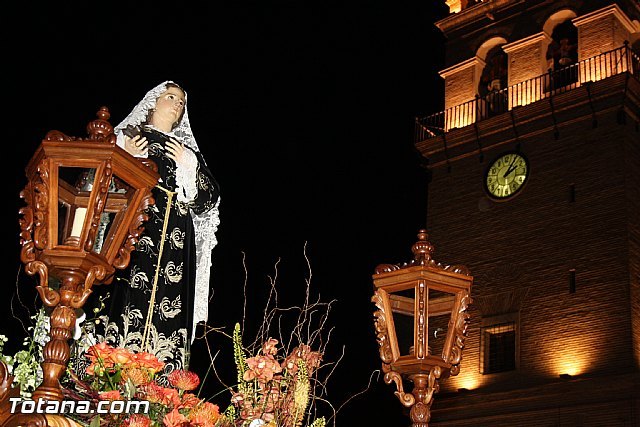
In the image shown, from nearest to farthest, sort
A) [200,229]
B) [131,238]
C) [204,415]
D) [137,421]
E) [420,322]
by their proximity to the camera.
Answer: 1. [137,421]
2. [204,415]
3. [131,238]
4. [200,229]
5. [420,322]

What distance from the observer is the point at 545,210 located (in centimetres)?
2275

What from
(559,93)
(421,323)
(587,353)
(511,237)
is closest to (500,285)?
(511,237)

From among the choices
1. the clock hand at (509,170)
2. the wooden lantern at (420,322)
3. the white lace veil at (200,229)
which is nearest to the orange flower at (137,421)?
the white lace veil at (200,229)

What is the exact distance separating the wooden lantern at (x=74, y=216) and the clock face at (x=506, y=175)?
63.8 feet

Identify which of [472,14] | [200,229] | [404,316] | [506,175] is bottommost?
[404,316]

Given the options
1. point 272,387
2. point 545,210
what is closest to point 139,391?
point 272,387

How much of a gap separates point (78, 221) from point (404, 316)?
3216 millimetres

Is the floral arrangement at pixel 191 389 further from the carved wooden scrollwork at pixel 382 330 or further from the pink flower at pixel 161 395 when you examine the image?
the carved wooden scrollwork at pixel 382 330

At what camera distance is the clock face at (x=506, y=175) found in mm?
23547

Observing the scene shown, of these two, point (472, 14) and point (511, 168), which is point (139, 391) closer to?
point (511, 168)

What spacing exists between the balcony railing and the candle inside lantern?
19.4 metres

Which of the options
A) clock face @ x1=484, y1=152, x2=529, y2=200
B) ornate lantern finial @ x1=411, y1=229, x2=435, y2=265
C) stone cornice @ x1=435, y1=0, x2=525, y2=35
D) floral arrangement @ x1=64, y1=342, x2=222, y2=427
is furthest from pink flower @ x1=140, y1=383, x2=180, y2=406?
stone cornice @ x1=435, y1=0, x2=525, y2=35

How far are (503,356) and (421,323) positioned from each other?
16259mm

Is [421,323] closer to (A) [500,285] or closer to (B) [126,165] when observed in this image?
(B) [126,165]
